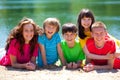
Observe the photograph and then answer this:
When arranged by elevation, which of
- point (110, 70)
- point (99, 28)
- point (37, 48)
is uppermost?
point (99, 28)

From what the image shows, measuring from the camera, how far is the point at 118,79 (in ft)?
19.9

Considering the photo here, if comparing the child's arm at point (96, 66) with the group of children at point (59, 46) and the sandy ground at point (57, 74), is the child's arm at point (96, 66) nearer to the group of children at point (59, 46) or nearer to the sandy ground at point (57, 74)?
the group of children at point (59, 46)

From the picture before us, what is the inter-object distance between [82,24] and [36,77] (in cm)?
188

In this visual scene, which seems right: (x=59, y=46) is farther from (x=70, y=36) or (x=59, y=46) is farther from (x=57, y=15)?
(x=57, y=15)

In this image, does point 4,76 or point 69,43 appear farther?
point 69,43

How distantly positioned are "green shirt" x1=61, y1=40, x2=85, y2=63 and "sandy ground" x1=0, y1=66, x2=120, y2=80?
53 cm

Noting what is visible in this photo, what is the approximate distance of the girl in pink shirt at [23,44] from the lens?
6953 mm

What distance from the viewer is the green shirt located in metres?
7.22

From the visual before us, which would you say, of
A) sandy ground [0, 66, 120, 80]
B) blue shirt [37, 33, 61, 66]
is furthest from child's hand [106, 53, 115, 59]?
blue shirt [37, 33, 61, 66]

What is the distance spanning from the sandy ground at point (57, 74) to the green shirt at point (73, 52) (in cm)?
53

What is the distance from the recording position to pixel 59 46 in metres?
7.18

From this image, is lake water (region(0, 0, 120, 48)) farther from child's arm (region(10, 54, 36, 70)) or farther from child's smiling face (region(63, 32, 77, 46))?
child's smiling face (region(63, 32, 77, 46))

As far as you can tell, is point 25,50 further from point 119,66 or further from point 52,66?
point 119,66

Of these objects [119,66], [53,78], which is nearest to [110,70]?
[119,66]
